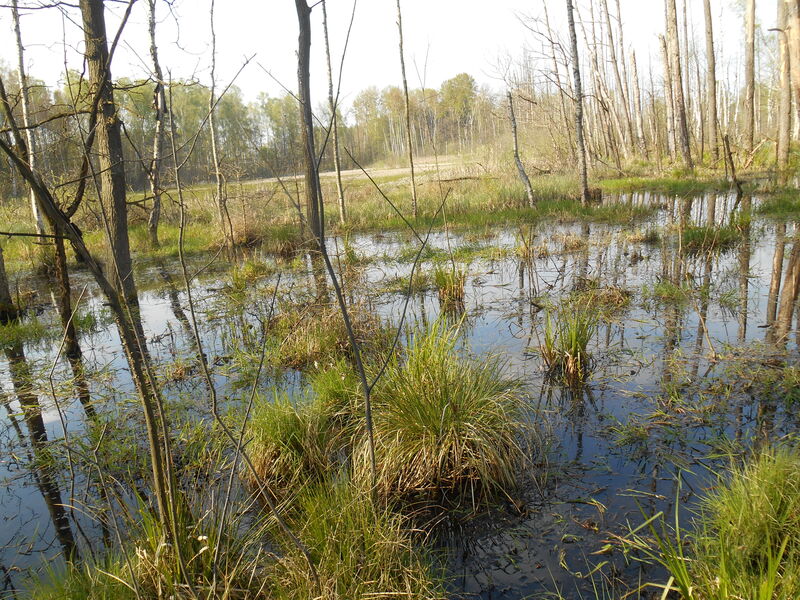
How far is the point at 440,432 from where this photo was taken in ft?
10.5

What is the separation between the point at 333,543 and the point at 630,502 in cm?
163

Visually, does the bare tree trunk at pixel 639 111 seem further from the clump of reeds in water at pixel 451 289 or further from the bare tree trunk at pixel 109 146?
the bare tree trunk at pixel 109 146

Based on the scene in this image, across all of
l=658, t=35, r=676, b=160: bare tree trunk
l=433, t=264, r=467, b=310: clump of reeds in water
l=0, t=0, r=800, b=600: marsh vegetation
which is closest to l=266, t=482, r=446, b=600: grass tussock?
l=0, t=0, r=800, b=600: marsh vegetation

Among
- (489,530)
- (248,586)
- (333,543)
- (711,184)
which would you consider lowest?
(489,530)

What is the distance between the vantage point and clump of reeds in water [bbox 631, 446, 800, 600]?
1.86 meters

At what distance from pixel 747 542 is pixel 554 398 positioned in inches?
82.0

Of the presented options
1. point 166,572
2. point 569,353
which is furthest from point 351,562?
point 569,353

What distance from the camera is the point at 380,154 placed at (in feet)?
174

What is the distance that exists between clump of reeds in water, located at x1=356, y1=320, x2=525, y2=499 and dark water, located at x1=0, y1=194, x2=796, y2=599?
236mm

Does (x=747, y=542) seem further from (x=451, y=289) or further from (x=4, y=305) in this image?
(x=4, y=305)

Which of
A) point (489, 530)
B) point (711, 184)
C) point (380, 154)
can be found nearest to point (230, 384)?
point (489, 530)

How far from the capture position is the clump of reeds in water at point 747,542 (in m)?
1.86

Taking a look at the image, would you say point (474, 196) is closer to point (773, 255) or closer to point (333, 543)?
point (773, 255)

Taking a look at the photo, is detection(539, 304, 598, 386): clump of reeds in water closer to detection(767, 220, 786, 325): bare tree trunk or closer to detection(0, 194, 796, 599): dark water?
detection(0, 194, 796, 599): dark water
